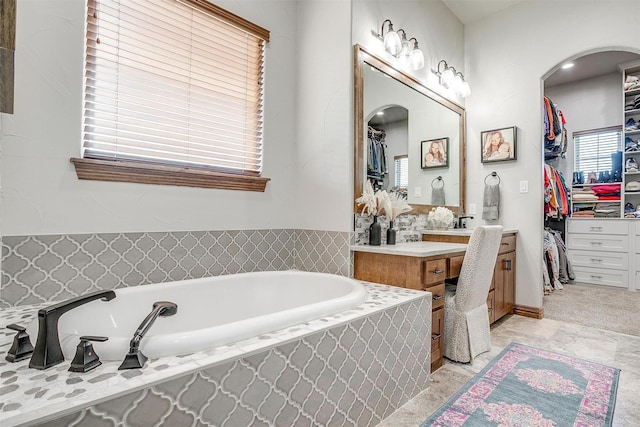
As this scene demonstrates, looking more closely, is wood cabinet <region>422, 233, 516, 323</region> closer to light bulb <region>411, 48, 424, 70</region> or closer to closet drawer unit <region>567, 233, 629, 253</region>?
light bulb <region>411, 48, 424, 70</region>

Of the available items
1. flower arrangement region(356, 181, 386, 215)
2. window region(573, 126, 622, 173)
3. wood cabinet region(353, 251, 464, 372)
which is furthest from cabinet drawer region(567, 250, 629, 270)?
flower arrangement region(356, 181, 386, 215)

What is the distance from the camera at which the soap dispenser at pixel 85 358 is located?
3.14 ft

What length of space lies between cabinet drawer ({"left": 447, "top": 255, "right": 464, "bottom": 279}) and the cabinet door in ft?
2.47

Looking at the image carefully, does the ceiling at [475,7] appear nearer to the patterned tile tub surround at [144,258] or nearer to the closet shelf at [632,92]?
the closet shelf at [632,92]

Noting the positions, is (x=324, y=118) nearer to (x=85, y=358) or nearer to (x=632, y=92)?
(x=85, y=358)

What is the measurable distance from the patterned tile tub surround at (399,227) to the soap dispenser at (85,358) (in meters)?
1.67

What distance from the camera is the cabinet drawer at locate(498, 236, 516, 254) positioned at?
10.1ft

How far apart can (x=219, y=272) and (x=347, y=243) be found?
2.88 feet

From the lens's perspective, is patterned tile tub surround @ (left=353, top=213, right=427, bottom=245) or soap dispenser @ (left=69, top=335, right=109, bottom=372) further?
patterned tile tub surround @ (left=353, top=213, right=427, bottom=245)

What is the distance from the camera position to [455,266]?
7.86 feet

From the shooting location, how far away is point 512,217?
3.43 meters

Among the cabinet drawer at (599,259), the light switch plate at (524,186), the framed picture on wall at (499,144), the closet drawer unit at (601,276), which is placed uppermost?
the framed picture on wall at (499,144)

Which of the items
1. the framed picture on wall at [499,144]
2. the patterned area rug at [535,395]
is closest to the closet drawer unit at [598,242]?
the framed picture on wall at [499,144]

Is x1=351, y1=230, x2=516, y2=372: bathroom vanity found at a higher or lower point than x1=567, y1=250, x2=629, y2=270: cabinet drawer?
higher
